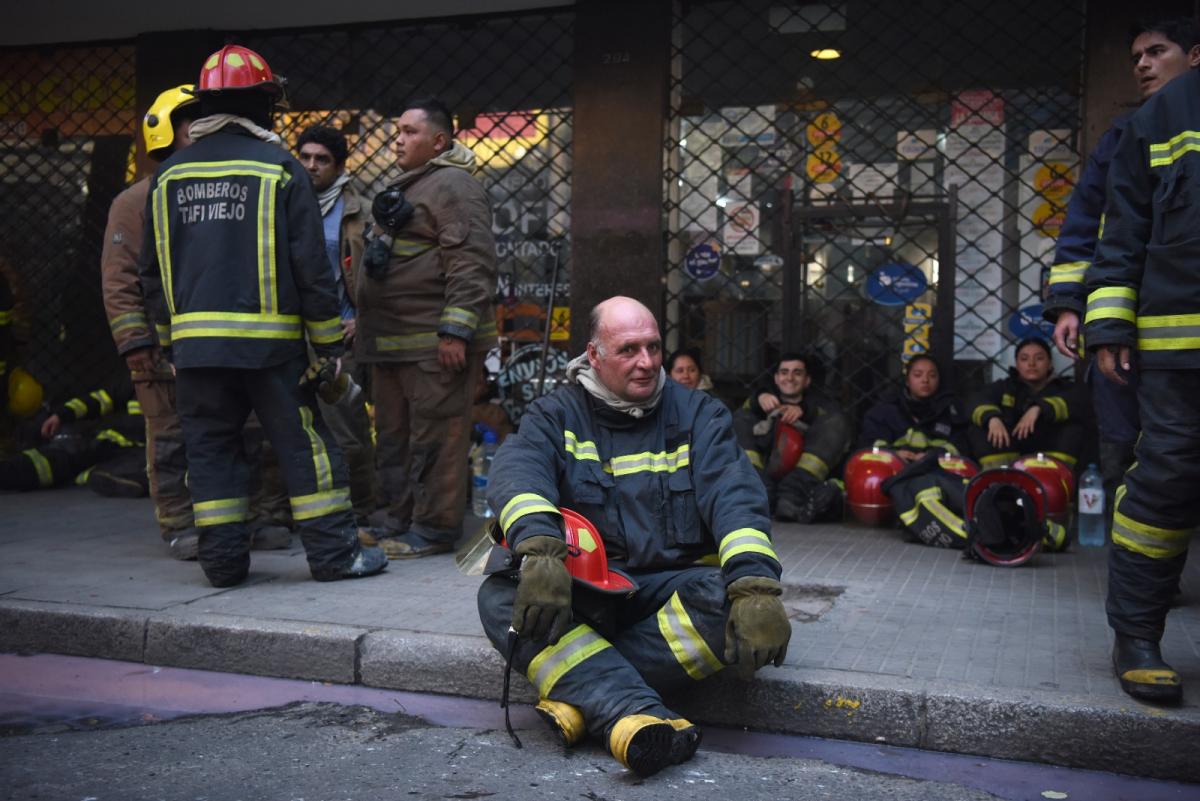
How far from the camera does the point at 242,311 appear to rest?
5.15m

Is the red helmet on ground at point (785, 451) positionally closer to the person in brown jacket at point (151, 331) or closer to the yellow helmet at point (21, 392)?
the person in brown jacket at point (151, 331)

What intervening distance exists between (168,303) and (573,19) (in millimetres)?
4149

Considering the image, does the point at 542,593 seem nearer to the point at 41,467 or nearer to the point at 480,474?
the point at 480,474

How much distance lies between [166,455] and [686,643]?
12.0 feet

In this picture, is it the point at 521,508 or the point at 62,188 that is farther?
the point at 62,188

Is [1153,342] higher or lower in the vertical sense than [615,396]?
higher

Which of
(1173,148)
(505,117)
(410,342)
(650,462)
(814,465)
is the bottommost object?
(814,465)

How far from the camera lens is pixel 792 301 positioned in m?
8.31

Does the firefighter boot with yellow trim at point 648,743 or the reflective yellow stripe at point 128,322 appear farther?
the reflective yellow stripe at point 128,322

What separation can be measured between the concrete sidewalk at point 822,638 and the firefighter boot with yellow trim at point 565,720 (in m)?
0.53

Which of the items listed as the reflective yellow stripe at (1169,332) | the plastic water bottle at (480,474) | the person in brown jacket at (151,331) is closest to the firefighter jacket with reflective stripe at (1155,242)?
the reflective yellow stripe at (1169,332)

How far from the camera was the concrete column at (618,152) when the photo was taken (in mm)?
7926

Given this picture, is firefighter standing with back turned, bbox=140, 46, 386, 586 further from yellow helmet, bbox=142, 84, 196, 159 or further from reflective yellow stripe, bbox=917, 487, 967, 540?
reflective yellow stripe, bbox=917, 487, 967, 540

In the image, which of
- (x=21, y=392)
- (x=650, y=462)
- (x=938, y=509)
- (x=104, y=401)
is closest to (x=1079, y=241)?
(x=650, y=462)
